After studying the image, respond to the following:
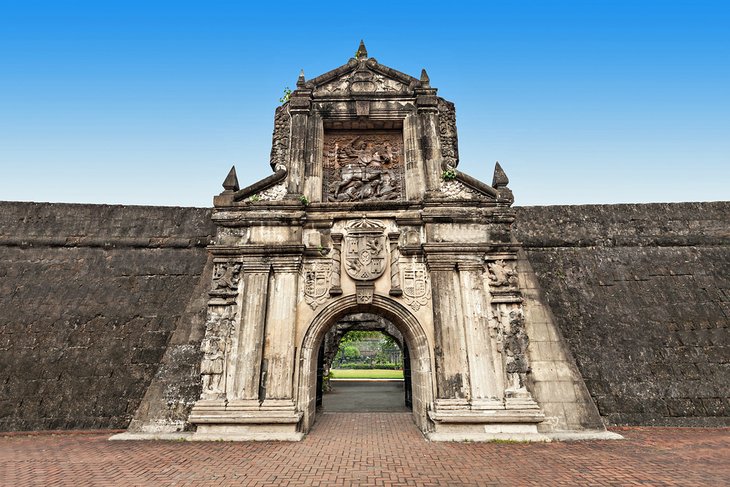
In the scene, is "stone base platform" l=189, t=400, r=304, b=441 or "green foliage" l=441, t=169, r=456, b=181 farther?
"green foliage" l=441, t=169, r=456, b=181

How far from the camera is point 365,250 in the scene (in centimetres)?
945

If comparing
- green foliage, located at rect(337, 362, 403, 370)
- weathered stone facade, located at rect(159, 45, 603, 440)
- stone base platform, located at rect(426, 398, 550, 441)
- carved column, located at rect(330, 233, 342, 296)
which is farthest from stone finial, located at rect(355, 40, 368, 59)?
green foliage, located at rect(337, 362, 403, 370)

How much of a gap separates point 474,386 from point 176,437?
6.65 meters

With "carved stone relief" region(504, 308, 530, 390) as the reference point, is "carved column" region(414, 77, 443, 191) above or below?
above

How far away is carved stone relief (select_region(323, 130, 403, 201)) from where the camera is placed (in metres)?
10.5

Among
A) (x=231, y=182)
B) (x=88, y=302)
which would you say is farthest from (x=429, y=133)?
(x=88, y=302)

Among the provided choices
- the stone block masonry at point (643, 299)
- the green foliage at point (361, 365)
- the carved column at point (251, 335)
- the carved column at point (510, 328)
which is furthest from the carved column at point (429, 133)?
the green foliage at point (361, 365)

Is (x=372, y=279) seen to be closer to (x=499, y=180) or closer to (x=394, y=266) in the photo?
(x=394, y=266)

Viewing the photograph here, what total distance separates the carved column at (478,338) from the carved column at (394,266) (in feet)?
5.08

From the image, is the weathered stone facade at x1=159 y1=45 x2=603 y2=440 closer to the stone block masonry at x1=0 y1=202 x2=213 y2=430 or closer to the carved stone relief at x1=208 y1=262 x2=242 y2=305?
the carved stone relief at x1=208 y1=262 x2=242 y2=305

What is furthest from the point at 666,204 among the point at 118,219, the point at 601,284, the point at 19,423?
the point at 19,423

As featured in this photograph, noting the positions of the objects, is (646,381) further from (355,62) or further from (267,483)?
(355,62)

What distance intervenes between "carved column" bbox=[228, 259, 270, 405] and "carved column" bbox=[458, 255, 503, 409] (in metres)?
4.85

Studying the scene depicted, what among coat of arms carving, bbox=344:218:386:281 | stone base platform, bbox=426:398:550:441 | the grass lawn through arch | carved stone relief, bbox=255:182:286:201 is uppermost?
carved stone relief, bbox=255:182:286:201
